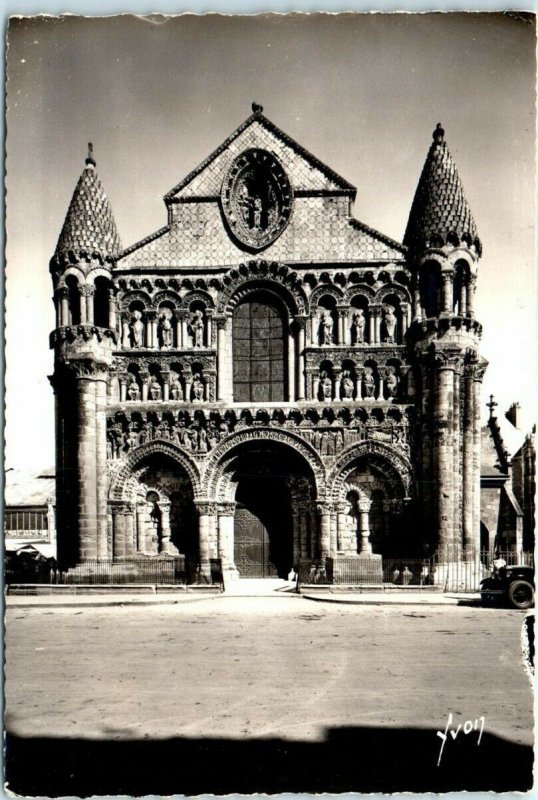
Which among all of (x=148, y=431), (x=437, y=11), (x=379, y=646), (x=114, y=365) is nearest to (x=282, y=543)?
(x=148, y=431)

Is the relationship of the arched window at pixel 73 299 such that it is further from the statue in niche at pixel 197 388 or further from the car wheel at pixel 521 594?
the car wheel at pixel 521 594

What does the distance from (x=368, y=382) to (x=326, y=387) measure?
4.53ft

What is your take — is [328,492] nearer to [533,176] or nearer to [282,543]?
[282,543]

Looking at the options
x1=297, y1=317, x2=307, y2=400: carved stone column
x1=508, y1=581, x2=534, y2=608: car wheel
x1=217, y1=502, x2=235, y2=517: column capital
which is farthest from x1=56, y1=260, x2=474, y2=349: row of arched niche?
x1=508, y1=581, x2=534, y2=608: car wheel

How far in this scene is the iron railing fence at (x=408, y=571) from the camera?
2305 cm

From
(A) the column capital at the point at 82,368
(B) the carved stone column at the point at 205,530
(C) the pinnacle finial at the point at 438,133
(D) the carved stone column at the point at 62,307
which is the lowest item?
(B) the carved stone column at the point at 205,530

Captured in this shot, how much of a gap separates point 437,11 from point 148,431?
1646 centimetres

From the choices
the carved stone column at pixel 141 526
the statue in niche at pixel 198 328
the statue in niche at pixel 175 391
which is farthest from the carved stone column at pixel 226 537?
the statue in niche at pixel 198 328

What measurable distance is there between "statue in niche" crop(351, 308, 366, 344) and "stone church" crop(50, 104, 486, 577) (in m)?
0.07

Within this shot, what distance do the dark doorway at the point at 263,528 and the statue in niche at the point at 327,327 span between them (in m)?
4.90

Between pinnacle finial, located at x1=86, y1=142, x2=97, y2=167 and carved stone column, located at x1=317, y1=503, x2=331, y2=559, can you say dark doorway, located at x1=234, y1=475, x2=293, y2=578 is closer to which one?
carved stone column, located at x1=317, y1=503, x2=331, y2=559

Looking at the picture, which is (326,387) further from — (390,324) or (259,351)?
(390,324)

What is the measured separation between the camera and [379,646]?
547 inches

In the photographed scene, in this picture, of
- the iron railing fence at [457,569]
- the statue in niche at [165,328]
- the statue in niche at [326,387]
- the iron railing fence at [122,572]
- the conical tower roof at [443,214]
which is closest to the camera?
the iron railing fence at [457,569]
